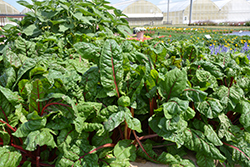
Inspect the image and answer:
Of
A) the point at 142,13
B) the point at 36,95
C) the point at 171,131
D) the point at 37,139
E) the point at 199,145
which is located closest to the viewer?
the point at 37,139

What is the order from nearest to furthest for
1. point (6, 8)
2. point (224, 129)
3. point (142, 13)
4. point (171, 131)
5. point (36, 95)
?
1. point (36, 95)
2. point (171, 131)
3. point (224, 129)
4. point (6, 8)
5. point (142, 13)

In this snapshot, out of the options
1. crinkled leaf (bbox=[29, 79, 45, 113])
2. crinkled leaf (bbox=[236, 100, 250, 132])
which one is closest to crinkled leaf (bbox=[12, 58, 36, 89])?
crinkled leaf (bbox=[29, 79, 45, 113])

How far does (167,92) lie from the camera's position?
170 centimetres

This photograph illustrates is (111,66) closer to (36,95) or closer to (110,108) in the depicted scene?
(110,108)

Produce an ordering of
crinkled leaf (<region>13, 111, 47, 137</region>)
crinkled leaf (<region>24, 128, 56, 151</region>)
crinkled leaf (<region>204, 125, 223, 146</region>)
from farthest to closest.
A: 1. crinkled leaf (<region>204, 125, 223, 146</region>)
2. crinkled leaf (<region>13, 111, 47, 137</region>)
3. crinkled leaf (<region>24, 128, 56, 151</region>)

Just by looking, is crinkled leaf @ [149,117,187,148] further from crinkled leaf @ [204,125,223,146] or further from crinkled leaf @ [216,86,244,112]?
crinkled leaf @ [216,86,244,112]

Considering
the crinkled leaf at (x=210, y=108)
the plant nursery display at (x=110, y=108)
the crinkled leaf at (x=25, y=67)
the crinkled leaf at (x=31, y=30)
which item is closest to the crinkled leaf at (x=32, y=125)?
the plant nursery display at (x=110, y=108)

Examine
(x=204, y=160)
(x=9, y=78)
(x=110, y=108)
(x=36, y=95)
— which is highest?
(x=9, y=78)

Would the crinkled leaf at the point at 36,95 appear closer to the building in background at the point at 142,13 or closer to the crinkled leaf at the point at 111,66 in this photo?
the crinkled leaf at the point at 111,66

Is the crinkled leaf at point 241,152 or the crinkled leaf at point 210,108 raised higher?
the crinkled leaf at point 210,108

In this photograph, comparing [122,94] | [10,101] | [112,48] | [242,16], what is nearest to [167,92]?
[122,94]

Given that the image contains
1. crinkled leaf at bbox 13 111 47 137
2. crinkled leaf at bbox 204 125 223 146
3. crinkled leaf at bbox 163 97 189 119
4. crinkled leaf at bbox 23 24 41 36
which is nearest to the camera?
crinkled leaf at bbox 13 111 47 137

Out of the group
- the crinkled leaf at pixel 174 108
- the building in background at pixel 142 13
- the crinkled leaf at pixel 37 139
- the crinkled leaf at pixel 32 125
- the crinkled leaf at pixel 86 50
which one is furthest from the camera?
the building in background at pixel 142 13

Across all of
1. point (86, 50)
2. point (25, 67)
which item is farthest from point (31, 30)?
point (86, 50)
